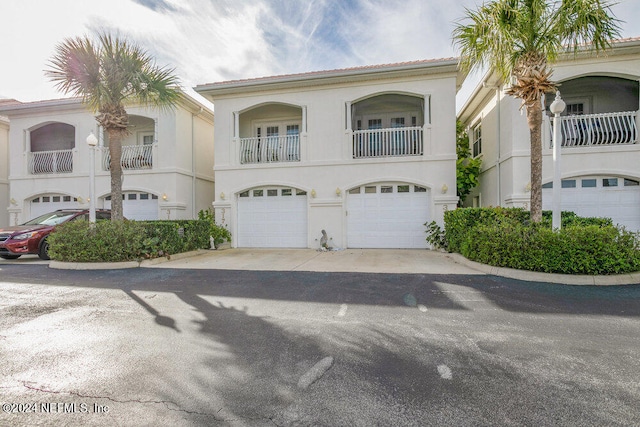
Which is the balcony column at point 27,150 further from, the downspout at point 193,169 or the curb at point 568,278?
the curb at point 568,278

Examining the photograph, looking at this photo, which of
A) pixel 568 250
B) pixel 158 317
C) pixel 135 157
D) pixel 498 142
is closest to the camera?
pixel 158 317

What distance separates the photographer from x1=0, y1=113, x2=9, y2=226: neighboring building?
1530 cm

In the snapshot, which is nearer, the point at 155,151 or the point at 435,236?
the point at 435,236

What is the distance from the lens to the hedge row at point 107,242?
26.0 ft

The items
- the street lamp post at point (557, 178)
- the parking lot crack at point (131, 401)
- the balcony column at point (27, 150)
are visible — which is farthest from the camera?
the balcony column at point (27, 150)

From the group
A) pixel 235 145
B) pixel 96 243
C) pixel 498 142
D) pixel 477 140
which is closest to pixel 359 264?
pixel 96 243

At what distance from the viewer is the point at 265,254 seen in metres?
10.1

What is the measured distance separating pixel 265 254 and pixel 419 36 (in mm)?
8563

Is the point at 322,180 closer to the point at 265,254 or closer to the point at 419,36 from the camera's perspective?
the point at 265,254

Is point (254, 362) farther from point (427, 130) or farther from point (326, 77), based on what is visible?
point (326, 77)

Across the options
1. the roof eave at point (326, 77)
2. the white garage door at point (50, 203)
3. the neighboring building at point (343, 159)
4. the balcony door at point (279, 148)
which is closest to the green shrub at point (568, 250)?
the neighboring building at point (343, 159)

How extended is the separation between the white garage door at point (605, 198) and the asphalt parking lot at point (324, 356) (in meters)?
5.38

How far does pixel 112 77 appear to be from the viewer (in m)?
8.53

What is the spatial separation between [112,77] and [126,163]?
5.71 m
